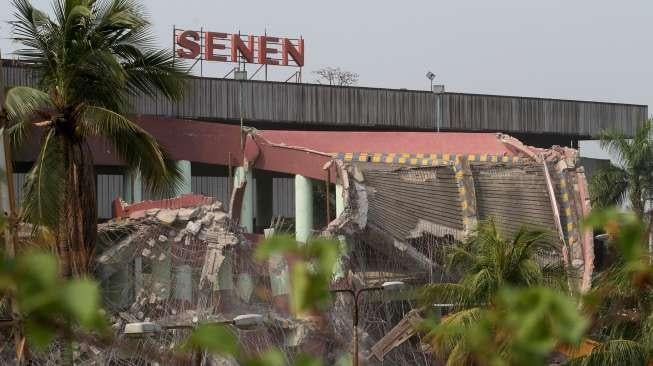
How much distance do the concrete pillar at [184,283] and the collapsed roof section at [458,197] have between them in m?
3.41

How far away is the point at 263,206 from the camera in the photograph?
3584 centimetres

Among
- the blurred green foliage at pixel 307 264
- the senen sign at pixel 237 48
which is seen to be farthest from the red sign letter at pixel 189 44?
the blurred green foliage at pixel 307 264

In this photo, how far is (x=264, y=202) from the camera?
3575cm

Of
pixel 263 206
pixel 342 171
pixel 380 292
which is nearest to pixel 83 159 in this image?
pixel 380 292

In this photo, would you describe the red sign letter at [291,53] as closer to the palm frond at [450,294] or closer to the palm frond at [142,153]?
the palm frond at [450,294]

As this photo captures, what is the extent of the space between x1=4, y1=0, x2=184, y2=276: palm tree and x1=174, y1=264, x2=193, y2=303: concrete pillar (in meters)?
4.10

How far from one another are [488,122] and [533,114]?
5.94 feet

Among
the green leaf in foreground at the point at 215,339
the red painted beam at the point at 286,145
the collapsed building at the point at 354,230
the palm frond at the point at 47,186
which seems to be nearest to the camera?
the green leaf in foreground at the point at 215,339

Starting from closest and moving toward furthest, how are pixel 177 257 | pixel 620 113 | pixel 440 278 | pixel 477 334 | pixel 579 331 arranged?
pixel 579 331, pixel 477 334, pixel 177 257, pixel 440 278, pixel 620 113

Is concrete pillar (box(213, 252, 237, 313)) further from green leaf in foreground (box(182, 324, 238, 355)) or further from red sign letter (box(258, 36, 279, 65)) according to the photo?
red sign letter (box(258, 36, 279, 65))

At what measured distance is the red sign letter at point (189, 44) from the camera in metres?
37.4

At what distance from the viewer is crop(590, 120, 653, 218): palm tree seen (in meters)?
35.3

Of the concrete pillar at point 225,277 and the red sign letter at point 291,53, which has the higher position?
A: the red sign letter at point 291,53

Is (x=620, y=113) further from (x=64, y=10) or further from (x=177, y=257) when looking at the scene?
(x=64, y=10)
